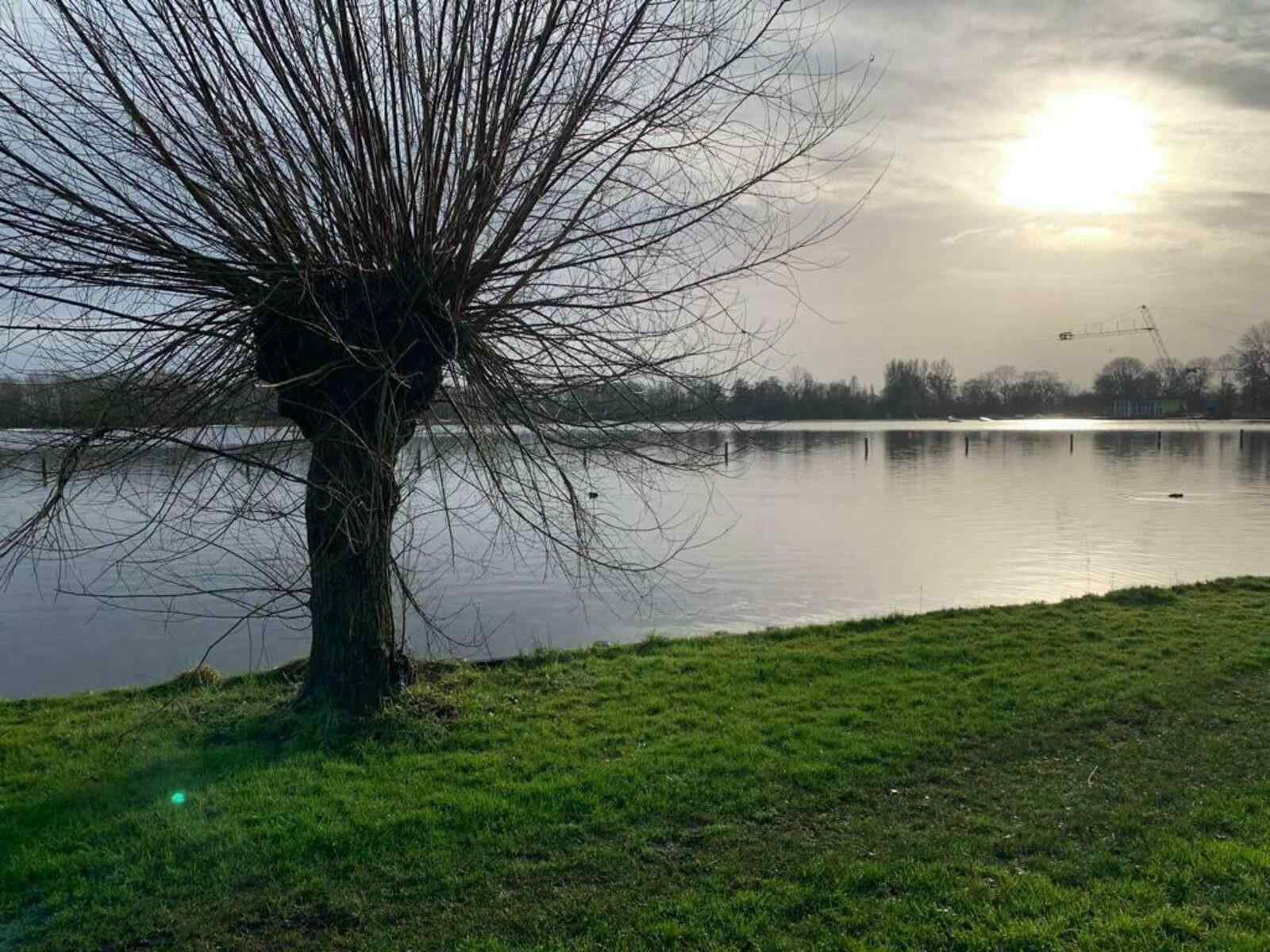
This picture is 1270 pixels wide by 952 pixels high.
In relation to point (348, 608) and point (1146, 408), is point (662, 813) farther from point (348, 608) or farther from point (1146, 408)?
point (1146, 408)

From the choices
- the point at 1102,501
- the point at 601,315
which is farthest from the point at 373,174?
the point at 1102,501

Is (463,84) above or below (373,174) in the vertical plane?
above

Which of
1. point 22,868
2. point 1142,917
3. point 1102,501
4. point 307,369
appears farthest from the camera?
point 1102,501

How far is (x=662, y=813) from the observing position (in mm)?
5184

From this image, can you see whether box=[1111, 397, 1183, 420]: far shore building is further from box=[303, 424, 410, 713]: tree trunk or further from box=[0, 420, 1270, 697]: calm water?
box=[303, 424, 410, 713]: tree trunk

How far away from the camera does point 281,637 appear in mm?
13172

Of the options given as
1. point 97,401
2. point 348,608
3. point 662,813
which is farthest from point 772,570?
point 97,401

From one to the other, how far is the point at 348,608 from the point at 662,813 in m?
3.01

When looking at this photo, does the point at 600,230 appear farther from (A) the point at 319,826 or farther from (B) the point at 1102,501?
(B) the point at 1102,501

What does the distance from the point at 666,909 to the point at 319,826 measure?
6.64 ft

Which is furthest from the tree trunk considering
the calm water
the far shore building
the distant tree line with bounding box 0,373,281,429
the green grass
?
the far shore building

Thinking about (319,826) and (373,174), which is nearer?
(319,826)

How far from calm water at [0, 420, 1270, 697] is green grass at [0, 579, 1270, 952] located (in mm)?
1408

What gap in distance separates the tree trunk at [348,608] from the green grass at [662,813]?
10.0 inches
